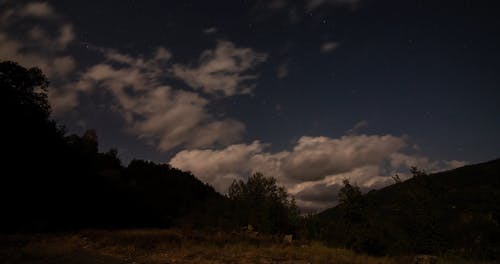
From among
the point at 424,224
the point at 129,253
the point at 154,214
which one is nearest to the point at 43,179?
the point at 154,214

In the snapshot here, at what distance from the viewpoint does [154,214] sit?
52094 mm

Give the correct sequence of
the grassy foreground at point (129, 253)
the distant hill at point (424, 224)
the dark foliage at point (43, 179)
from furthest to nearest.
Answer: the dark foliage at point (43, 179), the distant hill at point (424, 224), the grassy foreground at point (129, 253)

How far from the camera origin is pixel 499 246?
2719cm

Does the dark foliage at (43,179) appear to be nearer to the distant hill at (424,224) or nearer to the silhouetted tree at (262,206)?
the silhouetted tree at (262,206)

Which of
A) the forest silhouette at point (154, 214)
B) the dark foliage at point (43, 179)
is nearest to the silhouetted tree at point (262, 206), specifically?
the forest silhouette at point (154, 214)

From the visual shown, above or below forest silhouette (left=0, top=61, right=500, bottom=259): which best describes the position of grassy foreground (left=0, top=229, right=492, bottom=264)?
A: below

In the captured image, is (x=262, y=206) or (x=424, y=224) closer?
(x=424, y=224)

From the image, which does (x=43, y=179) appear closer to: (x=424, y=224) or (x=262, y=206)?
(x=262, y=206)

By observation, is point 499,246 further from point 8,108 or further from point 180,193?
point 180,193

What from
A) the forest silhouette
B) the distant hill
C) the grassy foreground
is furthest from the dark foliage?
the distant hill

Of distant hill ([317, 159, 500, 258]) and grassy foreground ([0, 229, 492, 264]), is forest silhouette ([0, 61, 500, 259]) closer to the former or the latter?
distant hill ([317, 159, 500, 258])

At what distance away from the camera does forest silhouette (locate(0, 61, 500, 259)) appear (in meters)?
26.1

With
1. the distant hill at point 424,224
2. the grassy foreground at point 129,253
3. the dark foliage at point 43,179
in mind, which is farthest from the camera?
the dark foliage at point 43,179

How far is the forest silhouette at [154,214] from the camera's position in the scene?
2609 centimetres
